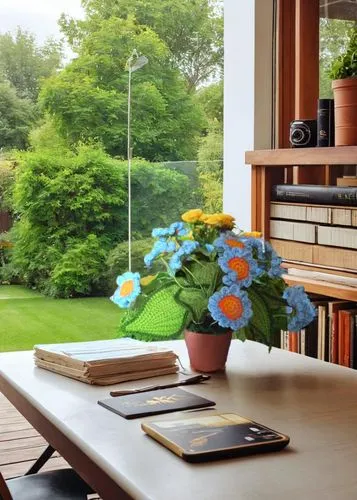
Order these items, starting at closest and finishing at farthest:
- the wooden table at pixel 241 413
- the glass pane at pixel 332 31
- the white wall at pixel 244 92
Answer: the wooden table at pixel 241 413 → the glass pane at pixel 332 31 → the white wall at pixel 244 92

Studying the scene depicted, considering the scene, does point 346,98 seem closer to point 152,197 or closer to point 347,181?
point 347,181

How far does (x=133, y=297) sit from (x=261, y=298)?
13.1 inches

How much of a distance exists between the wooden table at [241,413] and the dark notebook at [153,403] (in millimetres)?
26

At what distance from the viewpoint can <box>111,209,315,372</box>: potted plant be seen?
2098mm

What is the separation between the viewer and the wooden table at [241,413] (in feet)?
4.53

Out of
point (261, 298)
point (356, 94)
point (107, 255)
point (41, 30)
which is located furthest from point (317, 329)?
point (41, 30)

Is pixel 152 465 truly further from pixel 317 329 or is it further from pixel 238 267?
pixel 317 329

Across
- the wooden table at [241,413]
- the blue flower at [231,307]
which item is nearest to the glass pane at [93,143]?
the wooden table at [241,413]

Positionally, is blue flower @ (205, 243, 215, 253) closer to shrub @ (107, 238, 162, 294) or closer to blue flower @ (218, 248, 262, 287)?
blue flower @ (218, 248, 262, 287)

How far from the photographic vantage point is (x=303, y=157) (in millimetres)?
3301

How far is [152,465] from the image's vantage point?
1.48 m

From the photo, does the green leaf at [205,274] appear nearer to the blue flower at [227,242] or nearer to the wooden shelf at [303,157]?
the blue flower at [227,242]

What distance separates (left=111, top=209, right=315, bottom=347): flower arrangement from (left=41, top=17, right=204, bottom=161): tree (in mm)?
2054

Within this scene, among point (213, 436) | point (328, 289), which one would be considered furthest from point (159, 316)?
point (328, 289)
